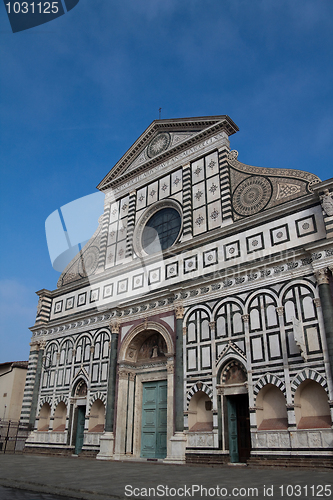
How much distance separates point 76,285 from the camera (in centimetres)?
2236

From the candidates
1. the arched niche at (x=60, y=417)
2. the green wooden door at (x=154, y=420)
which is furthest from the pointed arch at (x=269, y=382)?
the arched niche at (x=60, y=417)

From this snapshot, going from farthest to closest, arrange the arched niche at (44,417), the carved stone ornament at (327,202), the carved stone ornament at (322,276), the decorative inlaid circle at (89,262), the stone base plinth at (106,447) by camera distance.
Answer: the decorative inlaid circle at (89,262) → the arched niche at (44,417) → the stone base plinth at (106,447) → the carved stone ornament at (327,202) → the carved stone ornament at (322,276)

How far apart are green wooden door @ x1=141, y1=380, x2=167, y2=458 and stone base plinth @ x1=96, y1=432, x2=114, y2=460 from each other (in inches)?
49.3

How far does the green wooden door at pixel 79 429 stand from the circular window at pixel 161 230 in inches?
320

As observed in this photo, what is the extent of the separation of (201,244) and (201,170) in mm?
3909

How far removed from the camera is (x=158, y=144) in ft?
71.5

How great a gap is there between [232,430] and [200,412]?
1426mm

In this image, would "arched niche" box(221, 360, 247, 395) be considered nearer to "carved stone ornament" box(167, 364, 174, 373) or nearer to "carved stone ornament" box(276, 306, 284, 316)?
"carved stone ornament" box(276, 306, 284, 316)

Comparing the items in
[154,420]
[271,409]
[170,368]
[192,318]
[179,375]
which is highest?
[192,318]

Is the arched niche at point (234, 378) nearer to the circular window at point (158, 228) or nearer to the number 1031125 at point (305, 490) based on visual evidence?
the number 1031125 at point (305, 490)

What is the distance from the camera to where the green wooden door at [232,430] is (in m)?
13.7

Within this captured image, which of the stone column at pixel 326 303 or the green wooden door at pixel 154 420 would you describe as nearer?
the stone column at pixel 326 303

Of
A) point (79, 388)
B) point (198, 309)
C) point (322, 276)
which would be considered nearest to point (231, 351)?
point (198, 309)

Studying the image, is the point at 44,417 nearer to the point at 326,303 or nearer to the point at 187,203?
the point at 187,203
